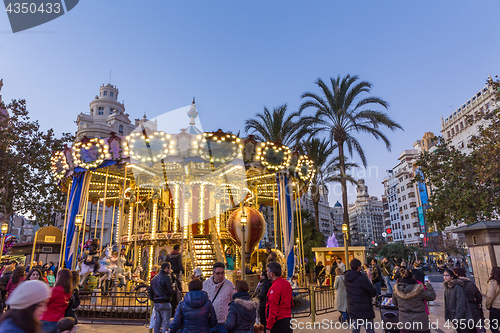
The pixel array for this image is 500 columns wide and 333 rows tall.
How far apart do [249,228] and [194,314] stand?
1047cm

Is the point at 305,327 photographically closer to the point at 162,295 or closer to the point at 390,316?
the point at 390,316

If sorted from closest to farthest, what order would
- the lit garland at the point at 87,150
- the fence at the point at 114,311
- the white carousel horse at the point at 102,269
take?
1. the fence at the point at 114,311
2. the white carousel horse at the point at 102,269
3. the lit garland at the point at 87,150

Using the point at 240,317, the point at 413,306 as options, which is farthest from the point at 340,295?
the point at 240,317

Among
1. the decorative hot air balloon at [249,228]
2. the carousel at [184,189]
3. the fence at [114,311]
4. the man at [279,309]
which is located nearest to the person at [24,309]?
the man at [279,309]

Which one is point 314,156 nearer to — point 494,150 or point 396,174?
point 494,150

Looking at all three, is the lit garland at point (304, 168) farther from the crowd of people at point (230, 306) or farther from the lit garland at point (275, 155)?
the crowd of people at point (230, 306)

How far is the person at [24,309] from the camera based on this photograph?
2438 millimetres

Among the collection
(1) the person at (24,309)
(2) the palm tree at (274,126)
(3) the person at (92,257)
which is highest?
(2) the palm tree at (274,126)

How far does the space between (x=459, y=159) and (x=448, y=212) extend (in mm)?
2704

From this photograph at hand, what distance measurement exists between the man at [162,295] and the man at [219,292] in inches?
69.0

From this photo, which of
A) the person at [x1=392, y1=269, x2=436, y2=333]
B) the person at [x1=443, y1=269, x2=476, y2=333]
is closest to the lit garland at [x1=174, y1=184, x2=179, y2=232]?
the person at [x1=443, y1=269, x2=476, y2=333]

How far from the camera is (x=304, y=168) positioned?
16.0 m

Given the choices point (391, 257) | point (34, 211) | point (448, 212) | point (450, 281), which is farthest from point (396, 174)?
point (450, 281)

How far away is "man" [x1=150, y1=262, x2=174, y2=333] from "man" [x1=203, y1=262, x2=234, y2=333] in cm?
175
